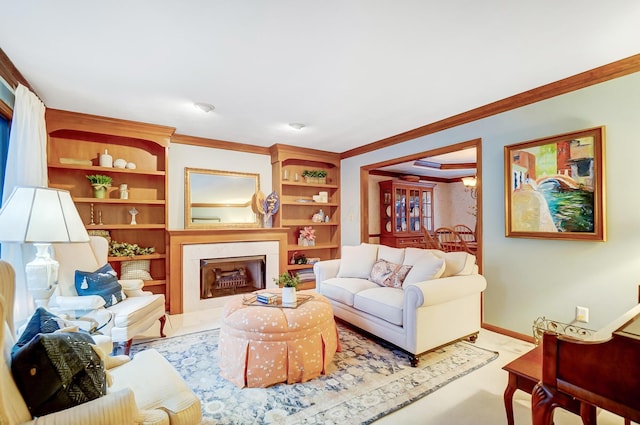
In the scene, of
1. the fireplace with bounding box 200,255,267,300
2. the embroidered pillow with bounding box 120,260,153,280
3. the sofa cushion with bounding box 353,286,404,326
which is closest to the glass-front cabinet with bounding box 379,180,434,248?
the fireplace with bounding box 200,255,267,300

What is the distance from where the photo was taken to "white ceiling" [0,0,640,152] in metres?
1.74

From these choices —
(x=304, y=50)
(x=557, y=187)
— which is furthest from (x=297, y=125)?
(x=557, y=187)

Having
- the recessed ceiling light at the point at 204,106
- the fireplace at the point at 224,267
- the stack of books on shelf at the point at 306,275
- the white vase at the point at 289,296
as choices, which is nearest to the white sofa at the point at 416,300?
the white vase at the point at 289,296

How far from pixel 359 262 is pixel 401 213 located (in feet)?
10.7

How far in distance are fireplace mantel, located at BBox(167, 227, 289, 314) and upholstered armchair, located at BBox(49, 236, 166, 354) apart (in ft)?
2.64

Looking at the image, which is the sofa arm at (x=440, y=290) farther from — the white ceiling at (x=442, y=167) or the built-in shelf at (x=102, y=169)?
the built-in shelf at (x=102, y=169)

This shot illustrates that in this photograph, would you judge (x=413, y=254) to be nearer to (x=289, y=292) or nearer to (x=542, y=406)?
→ (x=289, y=292)

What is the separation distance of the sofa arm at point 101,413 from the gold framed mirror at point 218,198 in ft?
11.6

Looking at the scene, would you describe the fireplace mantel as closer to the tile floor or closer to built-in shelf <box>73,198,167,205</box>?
built-in shelf <box>73,198,167,205</box>

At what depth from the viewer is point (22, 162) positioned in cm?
252

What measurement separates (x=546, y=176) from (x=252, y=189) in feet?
12.9

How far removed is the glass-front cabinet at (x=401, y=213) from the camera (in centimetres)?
646

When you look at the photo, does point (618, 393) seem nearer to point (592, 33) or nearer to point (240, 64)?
point (592, 33)

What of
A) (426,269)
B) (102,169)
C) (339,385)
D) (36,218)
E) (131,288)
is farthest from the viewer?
(102,169)
